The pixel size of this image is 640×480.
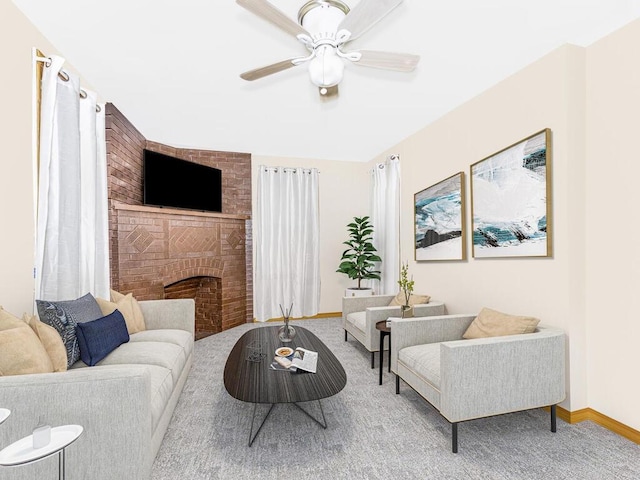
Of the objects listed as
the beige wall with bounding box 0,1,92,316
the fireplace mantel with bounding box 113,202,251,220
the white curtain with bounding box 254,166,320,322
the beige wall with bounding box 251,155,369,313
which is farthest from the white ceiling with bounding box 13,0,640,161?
the beige wall with bounding box 251,155,369,313

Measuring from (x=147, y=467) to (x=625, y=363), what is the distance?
290 cm

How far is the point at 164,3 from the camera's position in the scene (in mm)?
1987

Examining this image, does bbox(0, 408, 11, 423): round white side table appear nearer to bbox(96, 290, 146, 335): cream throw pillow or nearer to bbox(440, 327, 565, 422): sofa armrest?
bbox(96, 290, 146, 335): cream throw pillow

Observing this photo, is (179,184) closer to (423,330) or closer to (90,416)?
(90,416)

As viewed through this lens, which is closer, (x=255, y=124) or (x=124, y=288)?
(x=124, y=288)

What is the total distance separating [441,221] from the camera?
3.53 m

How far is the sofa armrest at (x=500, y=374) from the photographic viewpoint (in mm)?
1909

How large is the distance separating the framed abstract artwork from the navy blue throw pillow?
310 centimetres

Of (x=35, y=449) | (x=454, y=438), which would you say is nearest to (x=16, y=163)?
(x=35, y=449)

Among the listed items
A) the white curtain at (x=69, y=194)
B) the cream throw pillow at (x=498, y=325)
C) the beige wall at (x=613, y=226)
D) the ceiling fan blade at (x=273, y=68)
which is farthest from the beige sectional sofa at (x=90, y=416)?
the beige wall at (x=613, y=226)

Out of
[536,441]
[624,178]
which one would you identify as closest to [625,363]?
[536,441]

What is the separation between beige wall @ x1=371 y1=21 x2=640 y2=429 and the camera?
206 centimetres

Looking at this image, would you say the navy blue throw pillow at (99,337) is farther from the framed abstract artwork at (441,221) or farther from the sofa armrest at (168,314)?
the framed abstract artwork at (441,221)

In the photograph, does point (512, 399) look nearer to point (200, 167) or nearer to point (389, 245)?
point (389, 245)
